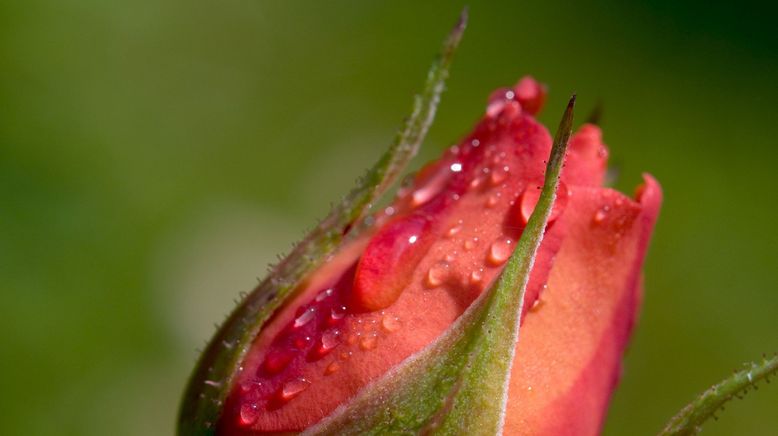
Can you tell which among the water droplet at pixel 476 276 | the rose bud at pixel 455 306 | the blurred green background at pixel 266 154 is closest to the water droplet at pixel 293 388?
the rose bud at pixel 455 306

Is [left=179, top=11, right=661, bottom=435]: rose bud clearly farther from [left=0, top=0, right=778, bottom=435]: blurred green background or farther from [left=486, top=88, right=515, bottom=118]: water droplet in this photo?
[left=0, top=0, right=778, bottom=435]: blurred green background

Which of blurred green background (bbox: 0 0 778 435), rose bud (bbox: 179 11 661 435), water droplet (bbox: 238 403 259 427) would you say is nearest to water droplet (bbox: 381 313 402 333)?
rose bud (bbox: 179 11 661 435)

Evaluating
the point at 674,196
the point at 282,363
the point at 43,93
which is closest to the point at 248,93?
the point at 43,93

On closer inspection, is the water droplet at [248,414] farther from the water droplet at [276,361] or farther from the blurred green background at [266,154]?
the blurred green background at [266,154]

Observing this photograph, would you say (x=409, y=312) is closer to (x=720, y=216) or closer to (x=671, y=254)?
(x=671, y=254)

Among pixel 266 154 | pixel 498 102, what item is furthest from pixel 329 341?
pixel 266 154

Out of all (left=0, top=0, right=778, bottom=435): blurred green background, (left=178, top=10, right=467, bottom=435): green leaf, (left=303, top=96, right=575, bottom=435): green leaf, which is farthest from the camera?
(left=0, top=0, right=778, bottom=435): blurred green background
